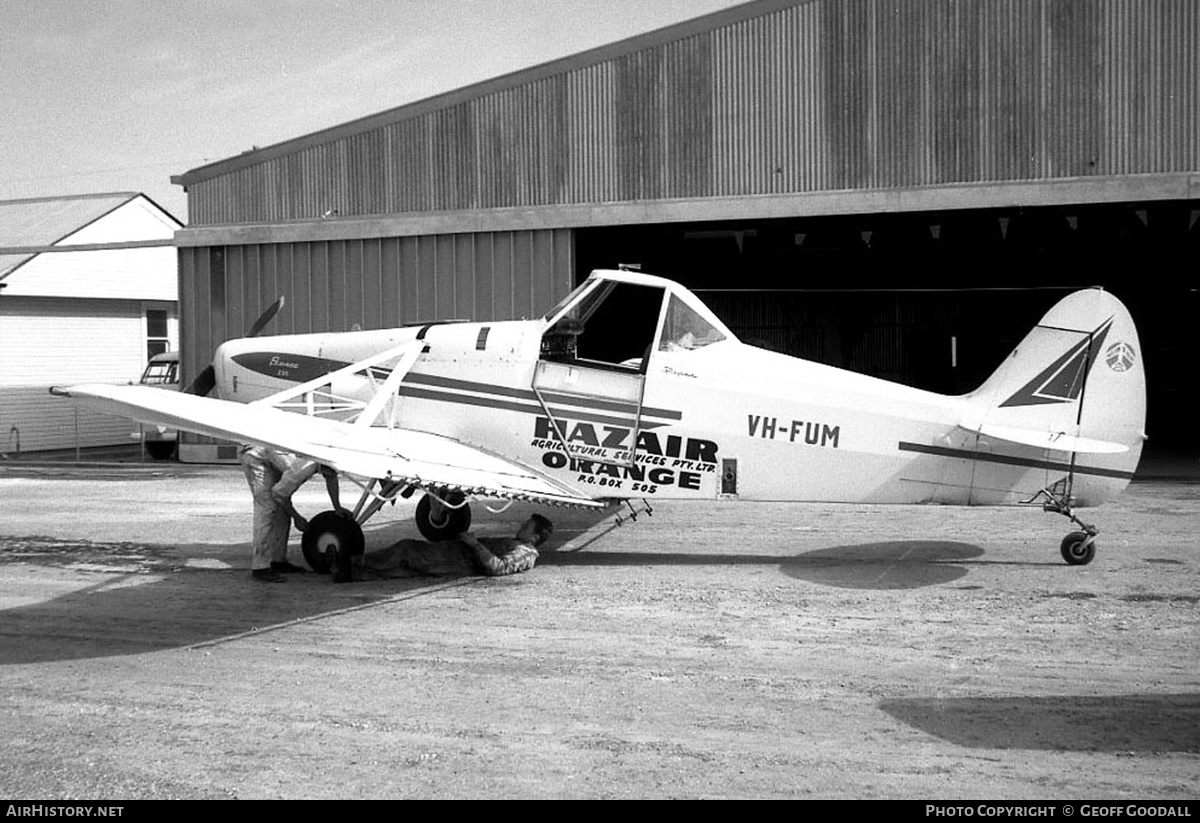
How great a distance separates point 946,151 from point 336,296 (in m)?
12.4

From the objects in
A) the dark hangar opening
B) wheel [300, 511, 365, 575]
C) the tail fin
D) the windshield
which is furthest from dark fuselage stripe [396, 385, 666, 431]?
the windshield

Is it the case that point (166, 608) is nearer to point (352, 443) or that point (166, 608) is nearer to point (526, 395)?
point (352, 443)

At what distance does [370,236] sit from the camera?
23.2 m

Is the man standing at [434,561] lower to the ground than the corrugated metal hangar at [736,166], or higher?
lower

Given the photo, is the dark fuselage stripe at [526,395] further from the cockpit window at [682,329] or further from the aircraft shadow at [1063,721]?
the aircraft shadow at [1063,721]

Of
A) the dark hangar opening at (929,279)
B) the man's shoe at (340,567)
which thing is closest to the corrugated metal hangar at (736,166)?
the dark hangar opening at (929,279)

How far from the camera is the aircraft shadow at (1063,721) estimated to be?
19.3 ft

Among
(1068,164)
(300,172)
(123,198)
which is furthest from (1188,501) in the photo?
(123,198)

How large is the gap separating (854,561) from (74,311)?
92.3 feet

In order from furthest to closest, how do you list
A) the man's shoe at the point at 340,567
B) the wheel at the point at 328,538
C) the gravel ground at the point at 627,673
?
1. the wheel at the point at 328,538
2. the man's shoe at the point at 340,567
3. the gravel ground at the point at 627,673

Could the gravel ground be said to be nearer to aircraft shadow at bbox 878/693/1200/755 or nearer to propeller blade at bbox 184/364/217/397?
aircraft shadow at bbox 878/693/1200/755

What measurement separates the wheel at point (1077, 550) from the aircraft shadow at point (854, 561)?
94 cm

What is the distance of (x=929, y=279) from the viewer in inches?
1303

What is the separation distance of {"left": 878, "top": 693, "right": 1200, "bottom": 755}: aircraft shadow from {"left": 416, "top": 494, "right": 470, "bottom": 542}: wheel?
6.85 meters
